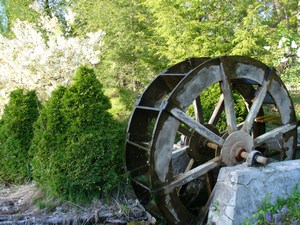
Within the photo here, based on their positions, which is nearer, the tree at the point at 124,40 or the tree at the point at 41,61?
the tree at the point at 41,61

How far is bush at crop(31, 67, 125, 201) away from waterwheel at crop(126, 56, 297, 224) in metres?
0.27

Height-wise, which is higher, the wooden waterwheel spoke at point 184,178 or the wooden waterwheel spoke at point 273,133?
the wooden waterwheel spoke at point 273,133

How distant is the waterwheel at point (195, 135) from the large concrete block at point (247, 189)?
177mm

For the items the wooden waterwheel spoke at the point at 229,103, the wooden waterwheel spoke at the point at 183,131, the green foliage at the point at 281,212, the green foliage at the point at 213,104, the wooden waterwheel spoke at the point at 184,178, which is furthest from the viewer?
the green foliage at the point at 213,104

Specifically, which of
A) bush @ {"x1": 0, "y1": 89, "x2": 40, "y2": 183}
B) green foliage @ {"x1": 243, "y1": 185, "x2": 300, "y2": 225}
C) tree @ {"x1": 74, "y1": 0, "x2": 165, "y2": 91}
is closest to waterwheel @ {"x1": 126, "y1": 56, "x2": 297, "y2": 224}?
green foliage @ {"x1": 243, "y1": 185, "x2": 300, "y2": 225}

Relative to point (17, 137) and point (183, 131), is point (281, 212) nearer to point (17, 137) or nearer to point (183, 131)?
point (183, 131)

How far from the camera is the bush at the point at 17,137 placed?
207 inches

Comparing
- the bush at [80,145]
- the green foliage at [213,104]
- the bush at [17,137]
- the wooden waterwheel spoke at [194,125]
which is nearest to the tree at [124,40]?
the green foliage at [213,104]

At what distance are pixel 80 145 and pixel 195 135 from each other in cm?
141

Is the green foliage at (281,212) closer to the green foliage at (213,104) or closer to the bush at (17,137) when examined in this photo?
the green foliage at (213,104)

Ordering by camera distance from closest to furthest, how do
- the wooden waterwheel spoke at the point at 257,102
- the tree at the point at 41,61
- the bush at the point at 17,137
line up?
the wooden waterwheel spoke at the point at 257,102 < the bush at the point at 17,137 < the tree at the point at 41,61

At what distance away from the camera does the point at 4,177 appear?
5395 mm

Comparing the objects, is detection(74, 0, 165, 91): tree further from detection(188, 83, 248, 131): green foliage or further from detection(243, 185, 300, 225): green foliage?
detection(243, 185, 300, 225): green foliage

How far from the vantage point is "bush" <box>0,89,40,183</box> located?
207 inches
